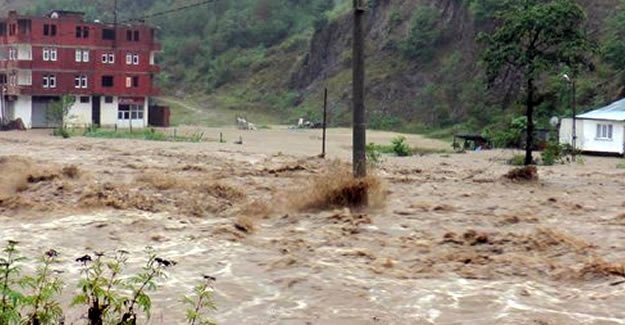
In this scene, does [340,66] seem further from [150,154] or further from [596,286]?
[596,286]

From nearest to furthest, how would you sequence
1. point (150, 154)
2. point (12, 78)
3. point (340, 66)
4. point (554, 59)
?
1. point (554, 59)
2. point (150, 154)
3. point (12, 78)
4. point (340, 66)

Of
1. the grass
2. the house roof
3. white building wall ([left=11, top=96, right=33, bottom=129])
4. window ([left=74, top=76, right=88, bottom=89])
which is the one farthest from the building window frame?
white building wall ([left=11, top=96, right=33, bottom=129])

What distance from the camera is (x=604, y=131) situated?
49.4 meters

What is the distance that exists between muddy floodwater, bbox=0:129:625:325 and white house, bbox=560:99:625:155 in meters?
15.3

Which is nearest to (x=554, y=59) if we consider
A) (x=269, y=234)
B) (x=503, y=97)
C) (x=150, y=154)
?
(x=150, y=154)

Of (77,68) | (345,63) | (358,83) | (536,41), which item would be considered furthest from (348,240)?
(345,63)

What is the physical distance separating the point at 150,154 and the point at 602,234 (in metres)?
27.5

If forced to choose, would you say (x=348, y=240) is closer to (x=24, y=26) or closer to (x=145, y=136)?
(x=145, y=136)

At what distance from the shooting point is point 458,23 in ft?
275

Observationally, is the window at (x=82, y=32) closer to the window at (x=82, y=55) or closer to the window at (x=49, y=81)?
the window at (x=82, y=55)

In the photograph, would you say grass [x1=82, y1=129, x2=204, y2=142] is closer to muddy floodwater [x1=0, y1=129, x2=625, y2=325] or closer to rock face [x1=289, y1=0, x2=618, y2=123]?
muddy floodwater [x1=0, y1=129, x2=625, y2=325]

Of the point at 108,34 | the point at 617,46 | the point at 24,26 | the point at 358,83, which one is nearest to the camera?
the point at 358,83

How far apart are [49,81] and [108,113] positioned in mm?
5060

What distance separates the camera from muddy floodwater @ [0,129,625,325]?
42.1 ft
